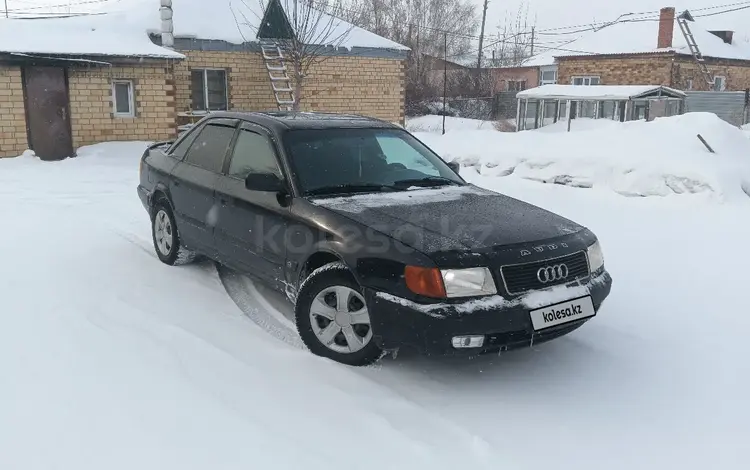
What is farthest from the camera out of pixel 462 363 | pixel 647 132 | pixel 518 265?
pixel 647 132

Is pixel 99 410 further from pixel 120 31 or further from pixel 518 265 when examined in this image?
pixel 120 31

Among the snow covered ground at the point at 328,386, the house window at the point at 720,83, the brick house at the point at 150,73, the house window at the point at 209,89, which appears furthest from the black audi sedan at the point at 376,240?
the house window at the point at 720,83

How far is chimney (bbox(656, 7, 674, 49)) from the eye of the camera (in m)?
30.8

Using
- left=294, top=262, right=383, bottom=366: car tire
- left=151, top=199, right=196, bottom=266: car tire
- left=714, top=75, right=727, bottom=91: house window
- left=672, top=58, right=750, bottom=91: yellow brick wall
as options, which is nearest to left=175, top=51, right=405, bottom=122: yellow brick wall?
left=151, top=199, right=196, bottom=266: car tire

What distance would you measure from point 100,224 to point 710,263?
653 cm

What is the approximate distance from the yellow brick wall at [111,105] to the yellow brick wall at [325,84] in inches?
71.4

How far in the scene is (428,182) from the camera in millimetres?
4703

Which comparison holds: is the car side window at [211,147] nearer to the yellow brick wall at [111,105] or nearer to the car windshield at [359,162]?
the car windshield at [359,162]

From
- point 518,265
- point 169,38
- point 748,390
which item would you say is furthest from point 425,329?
point 169,38

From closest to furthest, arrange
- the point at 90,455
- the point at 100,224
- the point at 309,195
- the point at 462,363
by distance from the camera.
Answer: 1. the point at 90,455
2. the point at 462,363
3. the point at 309,195
4. the point at 100,224

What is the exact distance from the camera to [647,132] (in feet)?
30.7

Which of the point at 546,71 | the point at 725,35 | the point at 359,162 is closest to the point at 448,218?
the point at 359,162

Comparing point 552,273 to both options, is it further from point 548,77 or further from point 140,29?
point 548,77

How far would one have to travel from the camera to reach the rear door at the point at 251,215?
4301 mm
